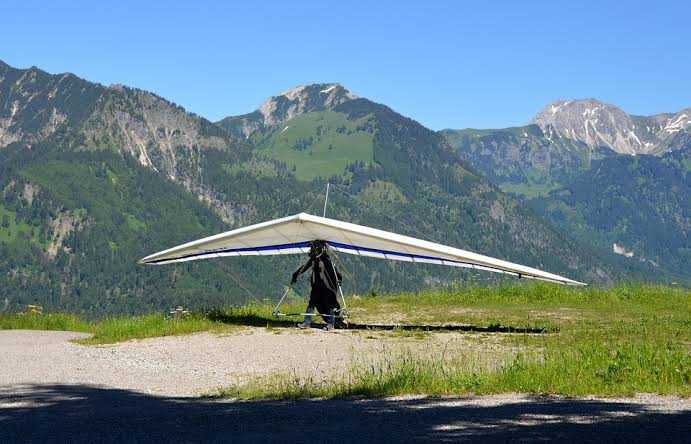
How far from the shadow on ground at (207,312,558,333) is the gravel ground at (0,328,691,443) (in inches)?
164

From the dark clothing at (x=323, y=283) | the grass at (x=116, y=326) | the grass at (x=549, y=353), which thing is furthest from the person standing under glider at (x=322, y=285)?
the grass at (x=549, y=353)

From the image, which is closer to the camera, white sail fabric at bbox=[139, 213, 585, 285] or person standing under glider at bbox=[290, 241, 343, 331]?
white sail fabric at bbox=[139, 213, 585, 285]

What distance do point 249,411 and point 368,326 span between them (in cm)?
1246

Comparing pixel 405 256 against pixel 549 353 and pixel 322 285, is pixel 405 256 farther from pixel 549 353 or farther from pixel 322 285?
pixel 549 353

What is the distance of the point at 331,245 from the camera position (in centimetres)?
2572

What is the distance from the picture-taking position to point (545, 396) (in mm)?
12023

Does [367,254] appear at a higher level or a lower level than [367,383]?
higher

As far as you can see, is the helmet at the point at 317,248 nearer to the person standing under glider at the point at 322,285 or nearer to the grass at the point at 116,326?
the person standing under glider at the point at 322,285

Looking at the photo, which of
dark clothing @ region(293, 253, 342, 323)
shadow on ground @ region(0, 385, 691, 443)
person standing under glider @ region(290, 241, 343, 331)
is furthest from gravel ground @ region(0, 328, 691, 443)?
dark clothing @ region(293, 253, 342, 323)

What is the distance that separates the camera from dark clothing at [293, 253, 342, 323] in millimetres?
23741

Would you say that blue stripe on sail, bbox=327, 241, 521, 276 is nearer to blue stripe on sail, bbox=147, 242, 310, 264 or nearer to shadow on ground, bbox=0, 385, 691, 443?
blue stripe on sail, bbox=147, 242, 310, 264


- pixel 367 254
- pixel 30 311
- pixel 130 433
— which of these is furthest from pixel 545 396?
pixel 30 311

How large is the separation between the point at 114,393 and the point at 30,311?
50.3ft

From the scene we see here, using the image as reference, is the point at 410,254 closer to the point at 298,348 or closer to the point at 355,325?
the point at 355,325
